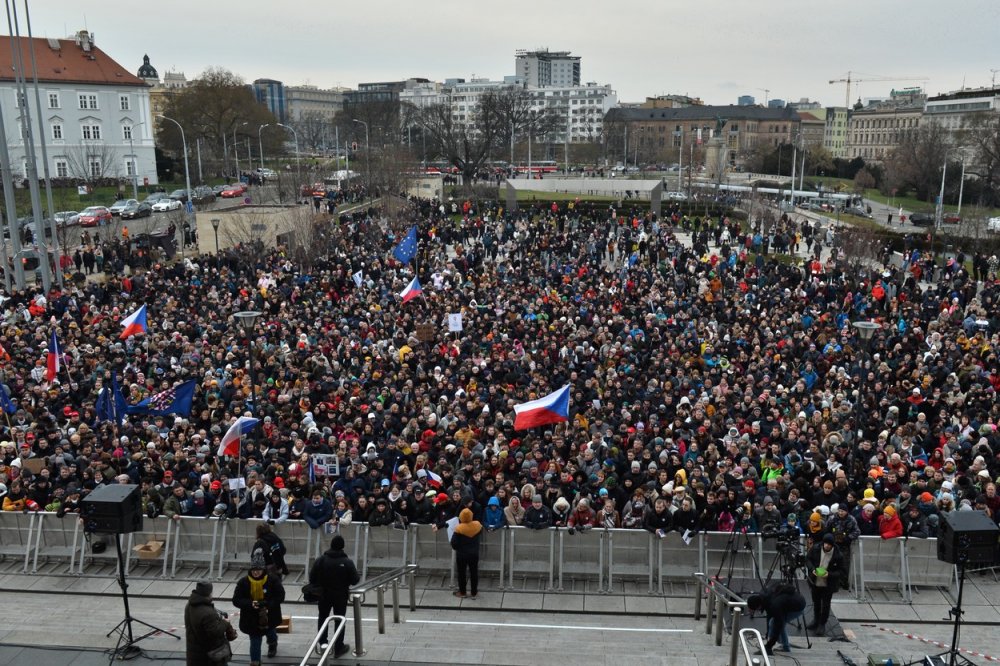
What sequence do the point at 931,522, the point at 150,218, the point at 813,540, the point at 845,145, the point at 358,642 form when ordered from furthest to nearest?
the point at 845,145, the point at 150,218, the point at 931,522, the point at 813,540, the point at 358,642

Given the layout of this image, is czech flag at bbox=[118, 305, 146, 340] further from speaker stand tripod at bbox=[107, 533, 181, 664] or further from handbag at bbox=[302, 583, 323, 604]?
handbag at bbox=[302, 583, 323, 604]

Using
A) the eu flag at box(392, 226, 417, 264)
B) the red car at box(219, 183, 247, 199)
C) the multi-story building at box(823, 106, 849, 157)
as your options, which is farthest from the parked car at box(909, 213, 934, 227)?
the multi-story building at box(823, 106, 849, 157)

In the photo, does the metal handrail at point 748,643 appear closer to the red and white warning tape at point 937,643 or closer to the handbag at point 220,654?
the red and white warning tape at point 937,643

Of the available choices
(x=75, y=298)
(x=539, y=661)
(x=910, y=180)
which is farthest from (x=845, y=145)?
(x=539, y=661)

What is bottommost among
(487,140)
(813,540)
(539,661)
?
(539,661)

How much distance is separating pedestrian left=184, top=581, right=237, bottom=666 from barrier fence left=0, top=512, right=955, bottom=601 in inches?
144

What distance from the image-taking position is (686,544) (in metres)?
11.7

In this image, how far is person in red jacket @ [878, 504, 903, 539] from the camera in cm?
1155

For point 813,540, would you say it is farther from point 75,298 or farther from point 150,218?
point 150,218

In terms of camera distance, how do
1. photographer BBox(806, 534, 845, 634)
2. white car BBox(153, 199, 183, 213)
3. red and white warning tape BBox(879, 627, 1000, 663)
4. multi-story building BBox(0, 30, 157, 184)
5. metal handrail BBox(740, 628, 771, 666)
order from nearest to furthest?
1. metal handrail BBox(740, 628, 771, 666)
2. red and white warning tape BBox(879, 627, 1000, 663)
3. photographer BBox(806, 534, 845, 634)
4. white car BBox(153, 199, 183, 213)
5. multi-story building BBox(0, 30, 157, 184)

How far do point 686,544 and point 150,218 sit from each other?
47.6 m

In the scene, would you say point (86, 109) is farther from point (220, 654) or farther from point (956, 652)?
point (956, 652)

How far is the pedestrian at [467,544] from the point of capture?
11.2 m

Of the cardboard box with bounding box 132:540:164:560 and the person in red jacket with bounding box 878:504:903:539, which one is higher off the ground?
the person in red jacket with bounding box 878:504:903:539
